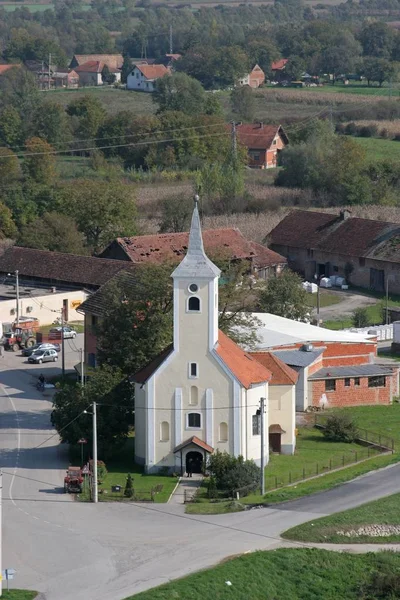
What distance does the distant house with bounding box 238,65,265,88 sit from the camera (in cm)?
17712

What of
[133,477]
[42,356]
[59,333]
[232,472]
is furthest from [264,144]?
[232,472]

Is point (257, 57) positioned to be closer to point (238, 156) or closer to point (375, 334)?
point (238, 156)

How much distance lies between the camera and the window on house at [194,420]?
4838 cm

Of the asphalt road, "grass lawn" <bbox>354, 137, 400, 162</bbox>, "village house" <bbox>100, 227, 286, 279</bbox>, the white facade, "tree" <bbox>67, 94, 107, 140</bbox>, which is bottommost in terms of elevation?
the asphalt road

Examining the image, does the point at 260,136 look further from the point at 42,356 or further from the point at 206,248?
the point at 42,356

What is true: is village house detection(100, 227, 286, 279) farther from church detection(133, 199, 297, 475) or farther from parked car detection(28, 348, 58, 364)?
church detection(133, 199, 297, 475)

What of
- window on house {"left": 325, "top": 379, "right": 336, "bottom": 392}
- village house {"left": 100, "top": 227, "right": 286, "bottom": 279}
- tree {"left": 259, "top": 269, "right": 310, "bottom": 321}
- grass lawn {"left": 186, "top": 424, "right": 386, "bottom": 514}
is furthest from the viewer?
village house {"left": 100, "top": 227, "right": 286, "bottom": 279}

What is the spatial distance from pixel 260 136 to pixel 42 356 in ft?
206

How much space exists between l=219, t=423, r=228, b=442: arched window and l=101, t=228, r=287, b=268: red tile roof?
25481 millimetres

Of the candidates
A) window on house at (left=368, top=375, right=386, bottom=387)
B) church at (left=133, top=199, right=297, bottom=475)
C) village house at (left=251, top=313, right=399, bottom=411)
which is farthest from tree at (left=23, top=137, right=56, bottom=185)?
church at (left=133, top=199, right=297, bottom=475)

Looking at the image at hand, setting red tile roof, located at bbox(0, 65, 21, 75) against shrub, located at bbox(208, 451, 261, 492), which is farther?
red tile roof, located at bbox(0, 65, 21, 75)

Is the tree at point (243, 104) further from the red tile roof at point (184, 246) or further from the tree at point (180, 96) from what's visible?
the red tile roof at point (184, 246)

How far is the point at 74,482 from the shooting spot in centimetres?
4669

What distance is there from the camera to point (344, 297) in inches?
3172
